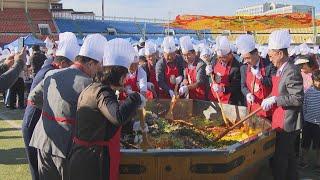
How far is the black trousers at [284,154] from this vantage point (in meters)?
5.07

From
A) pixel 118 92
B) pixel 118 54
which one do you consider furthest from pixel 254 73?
pixel 118 54

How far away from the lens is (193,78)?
7453 mm

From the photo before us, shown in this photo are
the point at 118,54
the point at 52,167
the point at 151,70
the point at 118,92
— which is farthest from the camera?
the point at 151,70

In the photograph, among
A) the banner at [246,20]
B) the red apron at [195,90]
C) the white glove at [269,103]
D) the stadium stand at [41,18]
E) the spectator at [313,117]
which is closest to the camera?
the white glove at [269,103]

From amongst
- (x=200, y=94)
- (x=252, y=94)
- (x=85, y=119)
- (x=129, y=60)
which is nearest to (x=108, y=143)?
(x=85, y=119)

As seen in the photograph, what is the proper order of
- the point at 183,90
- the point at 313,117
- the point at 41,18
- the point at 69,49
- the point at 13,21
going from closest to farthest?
the point at 69,49 → the point at 313,117 → the point at 183,90 → the point at 13,21 → the point at 41,18

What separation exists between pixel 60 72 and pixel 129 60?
68 cm

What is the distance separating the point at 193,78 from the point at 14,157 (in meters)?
3.08

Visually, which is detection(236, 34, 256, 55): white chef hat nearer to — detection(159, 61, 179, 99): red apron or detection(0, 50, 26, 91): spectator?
detection(159, 61, 179, 99): red apron

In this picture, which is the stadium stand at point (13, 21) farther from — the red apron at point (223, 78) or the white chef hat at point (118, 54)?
the white chef hat at point (118, 54)

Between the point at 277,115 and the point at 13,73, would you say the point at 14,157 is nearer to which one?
the point at 13,73

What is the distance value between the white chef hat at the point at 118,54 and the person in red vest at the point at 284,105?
1969mm

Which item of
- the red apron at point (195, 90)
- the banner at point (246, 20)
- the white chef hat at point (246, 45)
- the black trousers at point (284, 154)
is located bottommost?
the black trousers at point (284, 154)

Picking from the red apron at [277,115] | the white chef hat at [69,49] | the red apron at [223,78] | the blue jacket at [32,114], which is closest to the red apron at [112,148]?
the white chef hat at [69,49]
